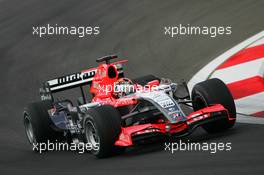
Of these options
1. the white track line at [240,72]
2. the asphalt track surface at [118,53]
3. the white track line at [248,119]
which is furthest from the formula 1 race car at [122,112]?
the white track line at [240,72]

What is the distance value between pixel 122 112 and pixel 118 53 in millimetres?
6260

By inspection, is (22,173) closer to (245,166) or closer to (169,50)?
(245,166)

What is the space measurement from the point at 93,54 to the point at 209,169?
10052 millimetres

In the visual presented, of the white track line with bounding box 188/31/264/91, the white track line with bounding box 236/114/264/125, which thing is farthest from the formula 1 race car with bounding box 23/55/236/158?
the white track line with bounding box 188/31/264/91

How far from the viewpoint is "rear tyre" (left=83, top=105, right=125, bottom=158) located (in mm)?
11508

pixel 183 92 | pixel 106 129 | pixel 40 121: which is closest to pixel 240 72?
pixel 183 92

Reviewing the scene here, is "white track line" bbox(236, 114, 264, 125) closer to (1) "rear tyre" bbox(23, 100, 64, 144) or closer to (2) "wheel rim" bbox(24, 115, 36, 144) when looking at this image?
(1) "rear tyre" bbox(23, 100, 64, 144)

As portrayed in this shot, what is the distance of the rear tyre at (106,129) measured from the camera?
11508 mm

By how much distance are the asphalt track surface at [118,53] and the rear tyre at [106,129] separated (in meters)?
0.15

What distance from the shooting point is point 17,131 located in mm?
14977

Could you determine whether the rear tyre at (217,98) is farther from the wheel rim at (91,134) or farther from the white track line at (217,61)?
the white track line at (217,61)

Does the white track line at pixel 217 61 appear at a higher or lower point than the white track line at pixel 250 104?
higher

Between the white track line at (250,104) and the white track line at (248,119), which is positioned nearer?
the white track line at (248,119)

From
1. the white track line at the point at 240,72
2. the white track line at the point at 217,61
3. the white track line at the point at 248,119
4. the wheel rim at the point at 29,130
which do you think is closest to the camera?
the white track line at the point at 248,119
